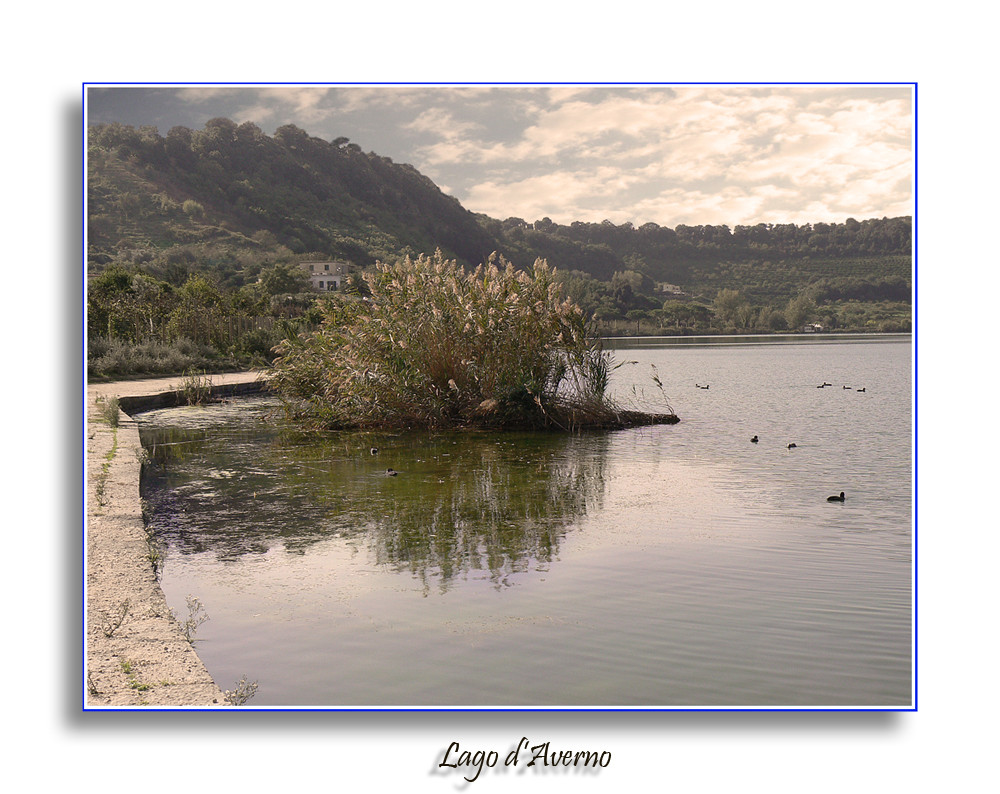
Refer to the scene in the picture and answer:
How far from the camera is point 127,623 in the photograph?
12.6 ft

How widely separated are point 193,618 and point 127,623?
479mm

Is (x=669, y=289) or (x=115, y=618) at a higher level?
(x=669, y=289)

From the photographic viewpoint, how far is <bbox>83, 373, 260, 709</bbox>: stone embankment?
10.3 feet

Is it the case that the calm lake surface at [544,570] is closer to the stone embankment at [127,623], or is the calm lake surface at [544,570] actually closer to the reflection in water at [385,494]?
the reflection in water at [385,494]

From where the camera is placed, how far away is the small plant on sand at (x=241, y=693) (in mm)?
3172

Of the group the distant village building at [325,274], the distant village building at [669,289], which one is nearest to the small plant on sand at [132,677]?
the distant village building at [669,289]

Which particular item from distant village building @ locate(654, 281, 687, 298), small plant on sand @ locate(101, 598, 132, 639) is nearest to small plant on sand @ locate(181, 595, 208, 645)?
small plant on sand @ locate(101, 598, 132, 639)

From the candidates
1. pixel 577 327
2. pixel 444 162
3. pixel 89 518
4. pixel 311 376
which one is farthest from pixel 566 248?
pixel 89 518

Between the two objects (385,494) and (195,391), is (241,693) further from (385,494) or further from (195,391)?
(195,391)

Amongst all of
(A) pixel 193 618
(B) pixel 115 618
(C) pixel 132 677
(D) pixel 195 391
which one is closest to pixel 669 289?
(D) pixel 195 391

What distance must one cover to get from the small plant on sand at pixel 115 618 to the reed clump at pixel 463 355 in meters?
8.01

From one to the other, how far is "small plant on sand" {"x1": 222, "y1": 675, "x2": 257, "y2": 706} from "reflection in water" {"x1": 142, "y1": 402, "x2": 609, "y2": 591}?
1718 mm

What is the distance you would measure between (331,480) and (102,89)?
202 inches

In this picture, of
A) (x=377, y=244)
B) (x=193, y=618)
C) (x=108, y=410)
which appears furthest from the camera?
(x=377, y=244)
